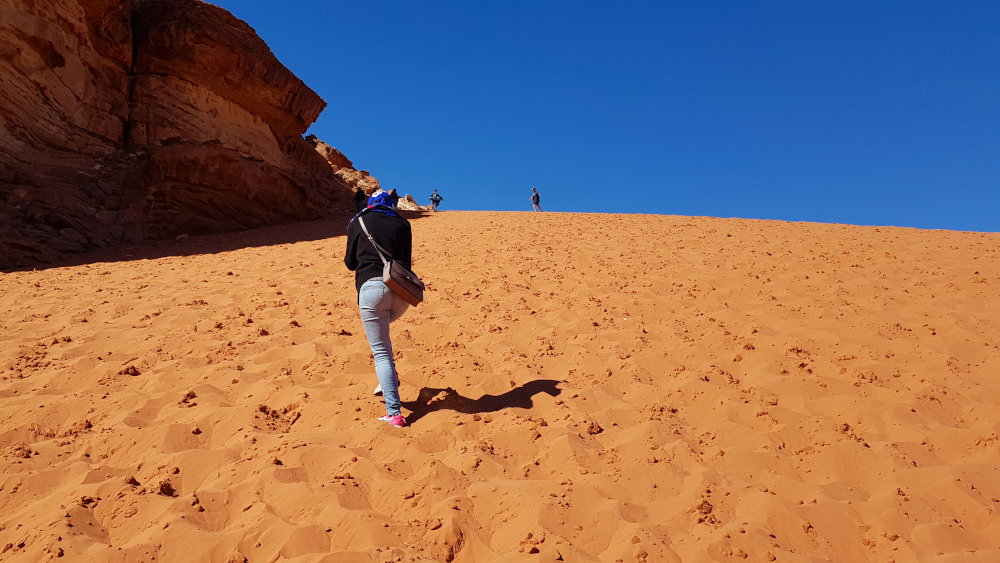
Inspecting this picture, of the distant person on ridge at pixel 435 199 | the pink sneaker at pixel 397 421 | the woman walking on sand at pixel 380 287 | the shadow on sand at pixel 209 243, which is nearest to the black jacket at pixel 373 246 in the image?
the woman walking on sand at pixel 380 287

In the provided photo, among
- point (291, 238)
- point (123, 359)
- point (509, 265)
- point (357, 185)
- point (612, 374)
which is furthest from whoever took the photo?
point (357, 185)

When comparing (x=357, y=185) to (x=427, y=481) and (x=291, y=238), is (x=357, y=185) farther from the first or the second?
(x=427, y=481)

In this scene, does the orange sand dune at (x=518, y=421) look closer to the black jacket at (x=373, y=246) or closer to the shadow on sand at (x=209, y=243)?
the black jacket at (x=373, y=246)

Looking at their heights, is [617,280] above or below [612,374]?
above

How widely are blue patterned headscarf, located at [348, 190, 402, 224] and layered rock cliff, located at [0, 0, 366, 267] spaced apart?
24.9ft

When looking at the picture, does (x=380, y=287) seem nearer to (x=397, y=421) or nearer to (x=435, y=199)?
(x=397, y=421)

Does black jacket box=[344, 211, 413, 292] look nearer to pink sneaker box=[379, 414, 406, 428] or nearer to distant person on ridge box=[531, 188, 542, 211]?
pink sneaker box=[379, 414, 406, 428]

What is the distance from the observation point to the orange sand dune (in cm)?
255

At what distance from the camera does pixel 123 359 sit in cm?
473

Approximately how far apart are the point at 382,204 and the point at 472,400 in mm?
1594

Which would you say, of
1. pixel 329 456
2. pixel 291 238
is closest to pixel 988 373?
pixel 329 456

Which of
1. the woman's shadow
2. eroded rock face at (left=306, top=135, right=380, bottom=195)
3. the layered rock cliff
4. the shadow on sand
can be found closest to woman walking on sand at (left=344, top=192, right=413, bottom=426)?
the woman's shadow

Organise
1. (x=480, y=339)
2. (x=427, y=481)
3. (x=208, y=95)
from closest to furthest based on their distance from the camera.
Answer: (x=427, y=481), (x=480, y=339), (x=208, y=95)

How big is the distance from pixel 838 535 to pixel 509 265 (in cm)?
604
